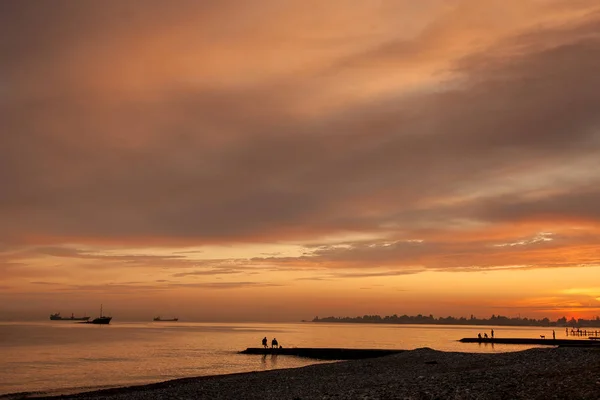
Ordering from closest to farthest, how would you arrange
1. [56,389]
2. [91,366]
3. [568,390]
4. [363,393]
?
1. [568,390]
2. [363,393]
3. [56,389]
4. [91,366]

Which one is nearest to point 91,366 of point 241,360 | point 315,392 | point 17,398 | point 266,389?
point 241,360

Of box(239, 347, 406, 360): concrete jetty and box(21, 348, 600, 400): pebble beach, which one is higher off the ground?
box(21, 348, 600, 400): pebble beach

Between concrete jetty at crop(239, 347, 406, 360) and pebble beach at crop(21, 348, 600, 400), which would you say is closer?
pebble beach at crop(21, 348, 600, 400)

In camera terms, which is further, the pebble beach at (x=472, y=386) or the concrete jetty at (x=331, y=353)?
the concrete jetty at (x=331, y=353)

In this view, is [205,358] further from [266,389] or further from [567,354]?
[567,354]

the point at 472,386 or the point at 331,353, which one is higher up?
the point at 472,386

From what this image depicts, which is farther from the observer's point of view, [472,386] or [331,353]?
[331,353]

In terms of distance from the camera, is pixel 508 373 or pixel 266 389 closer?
pixel 508 373

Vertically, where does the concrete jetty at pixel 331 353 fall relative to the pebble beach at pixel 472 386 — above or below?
below

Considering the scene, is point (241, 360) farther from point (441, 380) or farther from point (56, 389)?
point (441, 380)

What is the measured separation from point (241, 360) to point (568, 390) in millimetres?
69059

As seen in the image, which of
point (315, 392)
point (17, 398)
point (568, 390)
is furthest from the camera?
point (17, 398)

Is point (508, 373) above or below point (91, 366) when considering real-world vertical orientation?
above

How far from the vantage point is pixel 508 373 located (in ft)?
86.4
